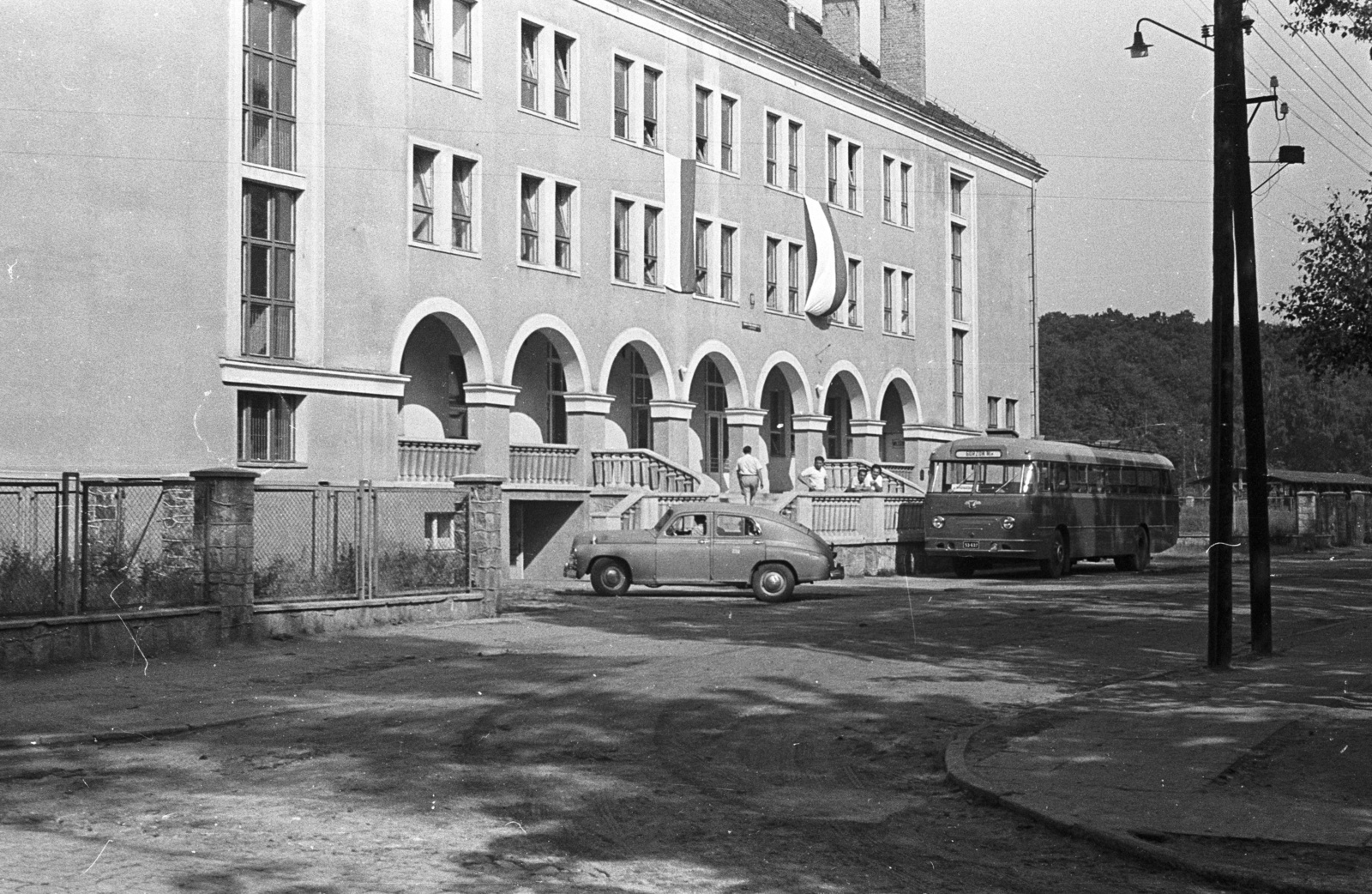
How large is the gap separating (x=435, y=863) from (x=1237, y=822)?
424 centimetres

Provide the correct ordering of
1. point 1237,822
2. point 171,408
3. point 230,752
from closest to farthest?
point 1237,822
point 230,752
point 171,408

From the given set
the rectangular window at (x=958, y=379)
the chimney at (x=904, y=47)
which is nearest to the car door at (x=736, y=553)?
the rectangular window at (x=958, y=379)

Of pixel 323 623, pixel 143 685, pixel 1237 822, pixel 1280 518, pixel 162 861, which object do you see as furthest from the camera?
pixel 1280 518

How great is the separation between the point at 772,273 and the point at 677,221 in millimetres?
5839

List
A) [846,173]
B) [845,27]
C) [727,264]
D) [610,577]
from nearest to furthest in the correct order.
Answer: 1. [610,577]
2. [727,264]
3. [846,173]
4. [845,27]

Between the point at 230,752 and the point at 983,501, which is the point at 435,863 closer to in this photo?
the point at 230,752

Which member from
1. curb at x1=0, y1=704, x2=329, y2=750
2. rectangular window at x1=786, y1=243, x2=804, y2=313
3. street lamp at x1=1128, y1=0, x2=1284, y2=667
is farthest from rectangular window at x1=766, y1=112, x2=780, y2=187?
curb at x1=0, y1=704, x2=329, y2=750

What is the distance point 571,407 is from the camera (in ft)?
135

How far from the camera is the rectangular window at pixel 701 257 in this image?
45.8 metres

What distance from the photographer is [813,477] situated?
4316cm

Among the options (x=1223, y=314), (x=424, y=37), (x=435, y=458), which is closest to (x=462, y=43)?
(x=424, y=37)

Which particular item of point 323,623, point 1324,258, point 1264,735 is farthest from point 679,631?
point 1324,258

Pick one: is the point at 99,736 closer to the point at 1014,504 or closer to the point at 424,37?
the point at 424,37

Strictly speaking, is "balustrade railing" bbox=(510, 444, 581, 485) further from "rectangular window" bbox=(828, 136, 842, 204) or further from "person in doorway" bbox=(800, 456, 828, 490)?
"rectangular window" bbox=(828, 136, 842, 204)
